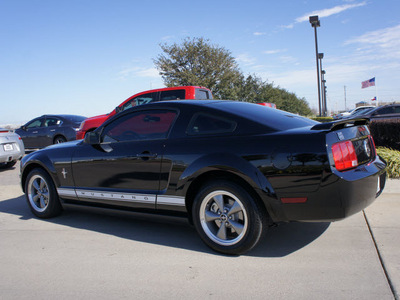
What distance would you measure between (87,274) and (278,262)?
1.76 m

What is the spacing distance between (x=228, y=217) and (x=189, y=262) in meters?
0.57

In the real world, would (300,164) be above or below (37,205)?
above

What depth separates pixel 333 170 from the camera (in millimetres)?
3016

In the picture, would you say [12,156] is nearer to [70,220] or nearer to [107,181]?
[70,220]

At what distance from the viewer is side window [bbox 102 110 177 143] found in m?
4.08

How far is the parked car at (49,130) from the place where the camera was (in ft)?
44.3

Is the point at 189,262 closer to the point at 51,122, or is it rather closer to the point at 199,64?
the point at 51,122

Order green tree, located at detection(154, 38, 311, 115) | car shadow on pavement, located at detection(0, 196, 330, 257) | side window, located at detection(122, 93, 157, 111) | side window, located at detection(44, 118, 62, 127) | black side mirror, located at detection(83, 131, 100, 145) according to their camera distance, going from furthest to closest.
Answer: green tree, located at detection(154, 38, 311, 115) < side window, located at detection(44, 118, 62, 127) < side window, located at detection(122, 93, 157, 111) < black side mirror, located at detection(83, 131, 100, 145) < car shadow on pavement, located at detection(0, 196, 330, 257)

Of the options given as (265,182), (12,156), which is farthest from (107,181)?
(12,156)

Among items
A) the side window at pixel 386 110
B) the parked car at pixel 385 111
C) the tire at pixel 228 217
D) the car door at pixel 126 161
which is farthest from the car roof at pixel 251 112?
the side window at pixel 386 110

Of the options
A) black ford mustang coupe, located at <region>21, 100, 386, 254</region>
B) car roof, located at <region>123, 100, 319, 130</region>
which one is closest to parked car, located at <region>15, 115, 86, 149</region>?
black ford mustang coupe, located at <region>21, 100, 386, 254</region>

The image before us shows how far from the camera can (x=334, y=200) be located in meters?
3.02

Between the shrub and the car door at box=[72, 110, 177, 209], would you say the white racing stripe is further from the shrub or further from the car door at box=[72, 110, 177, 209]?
the shrub

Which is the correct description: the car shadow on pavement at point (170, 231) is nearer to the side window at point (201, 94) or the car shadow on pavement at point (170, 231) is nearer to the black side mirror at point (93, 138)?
the black side mirror at point (93, 138)
